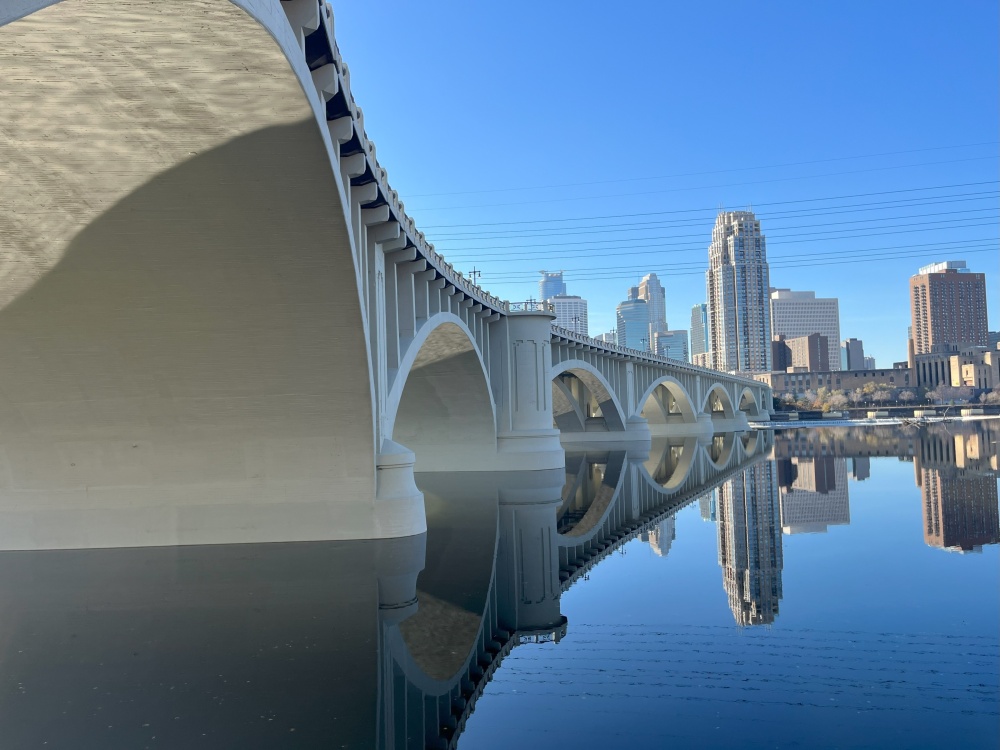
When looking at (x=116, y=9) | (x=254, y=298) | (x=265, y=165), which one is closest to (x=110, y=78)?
(x=116, y=9)

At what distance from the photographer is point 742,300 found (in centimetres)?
16862

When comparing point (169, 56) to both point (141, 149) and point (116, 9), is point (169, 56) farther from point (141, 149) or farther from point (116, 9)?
point (141, 149)

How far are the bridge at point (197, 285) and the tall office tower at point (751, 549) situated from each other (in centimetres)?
635

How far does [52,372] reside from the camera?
47.8ft

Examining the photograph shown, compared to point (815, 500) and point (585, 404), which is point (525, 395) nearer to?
point (815, 500)

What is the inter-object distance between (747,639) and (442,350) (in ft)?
68.9

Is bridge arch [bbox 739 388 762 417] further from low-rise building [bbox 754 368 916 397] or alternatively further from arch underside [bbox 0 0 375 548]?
arch underside [bbox 0 0 375 548]

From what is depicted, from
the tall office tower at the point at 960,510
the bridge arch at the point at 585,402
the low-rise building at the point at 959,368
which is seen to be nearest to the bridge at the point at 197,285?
the tall office tower at the point at 960,510

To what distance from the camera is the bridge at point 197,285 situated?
8.39 m

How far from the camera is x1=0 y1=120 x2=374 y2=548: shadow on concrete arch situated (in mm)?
11773

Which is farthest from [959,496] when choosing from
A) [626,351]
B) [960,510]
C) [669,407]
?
[669,407]

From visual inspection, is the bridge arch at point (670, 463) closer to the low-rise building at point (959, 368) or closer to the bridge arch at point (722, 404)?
the bridge arch at point (722, 404)

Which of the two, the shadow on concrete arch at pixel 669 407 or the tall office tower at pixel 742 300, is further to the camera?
the tall office tower at pixel 742 300

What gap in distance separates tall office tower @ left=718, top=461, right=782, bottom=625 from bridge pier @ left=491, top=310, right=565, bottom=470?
8366mm
